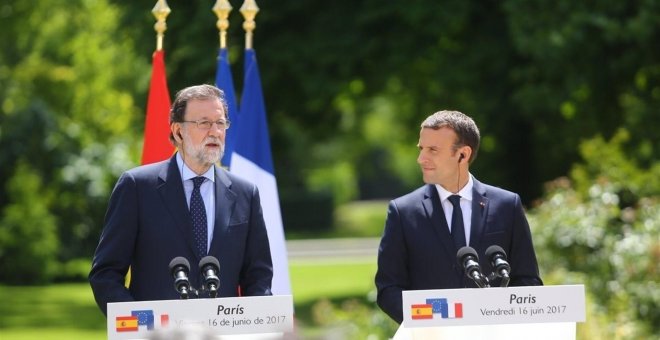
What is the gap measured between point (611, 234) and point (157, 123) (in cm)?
637

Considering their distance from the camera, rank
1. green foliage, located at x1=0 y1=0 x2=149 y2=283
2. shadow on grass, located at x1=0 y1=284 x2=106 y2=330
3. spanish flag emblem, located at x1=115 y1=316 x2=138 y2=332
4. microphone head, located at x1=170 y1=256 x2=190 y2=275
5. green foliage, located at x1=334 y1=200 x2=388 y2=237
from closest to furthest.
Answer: spanish flag emblem, located at x1=115 y1=316 x2=138 y2=332 → microphone head, located at x1=170 y1=256 x2=190 y2=275 → shadow on grass, located at x1=0 y1=284 x2=106 y2=330 → green foliage, located at x1=0 y1=0 x2=149 y2=283 → green foliage, located at x1=334 y1=200 x2=388 y2=237

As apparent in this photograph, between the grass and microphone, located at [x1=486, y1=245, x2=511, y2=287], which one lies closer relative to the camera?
microphone, located at [x1=486, y1=245, x2=511, y2=287]

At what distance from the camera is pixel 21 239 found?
24.1m

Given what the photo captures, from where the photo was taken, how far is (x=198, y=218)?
498cm

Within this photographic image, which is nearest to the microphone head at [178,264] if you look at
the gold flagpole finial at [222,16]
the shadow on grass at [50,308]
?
the gold flagpole finial at [222,16]

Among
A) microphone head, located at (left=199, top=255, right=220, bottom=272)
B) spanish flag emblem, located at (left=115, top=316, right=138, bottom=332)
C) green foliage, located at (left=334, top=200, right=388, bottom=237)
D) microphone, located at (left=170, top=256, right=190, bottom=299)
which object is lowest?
spanish flag emblem, located at (left=115, top=316, right=138, bottom=332)

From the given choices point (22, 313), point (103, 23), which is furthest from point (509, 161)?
point (103, 23)

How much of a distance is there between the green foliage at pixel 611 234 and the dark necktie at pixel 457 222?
5395mm

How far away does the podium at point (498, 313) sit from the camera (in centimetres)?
451

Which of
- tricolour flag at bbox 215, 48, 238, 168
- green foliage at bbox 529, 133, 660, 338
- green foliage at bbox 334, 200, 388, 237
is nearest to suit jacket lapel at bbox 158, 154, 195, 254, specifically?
tricolour flag at bbox 215, 48, 238, 168

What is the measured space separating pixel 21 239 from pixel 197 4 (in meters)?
8.81

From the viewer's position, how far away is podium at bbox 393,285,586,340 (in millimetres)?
4512

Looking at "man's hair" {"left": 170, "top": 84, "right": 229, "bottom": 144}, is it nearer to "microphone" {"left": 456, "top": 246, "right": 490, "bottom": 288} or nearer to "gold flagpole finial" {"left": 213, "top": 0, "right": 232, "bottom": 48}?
"microphone" {"left": 456, "top": 246, "right": 490, "bottom": 288}

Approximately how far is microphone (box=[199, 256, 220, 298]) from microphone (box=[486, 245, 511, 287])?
3.39ft
